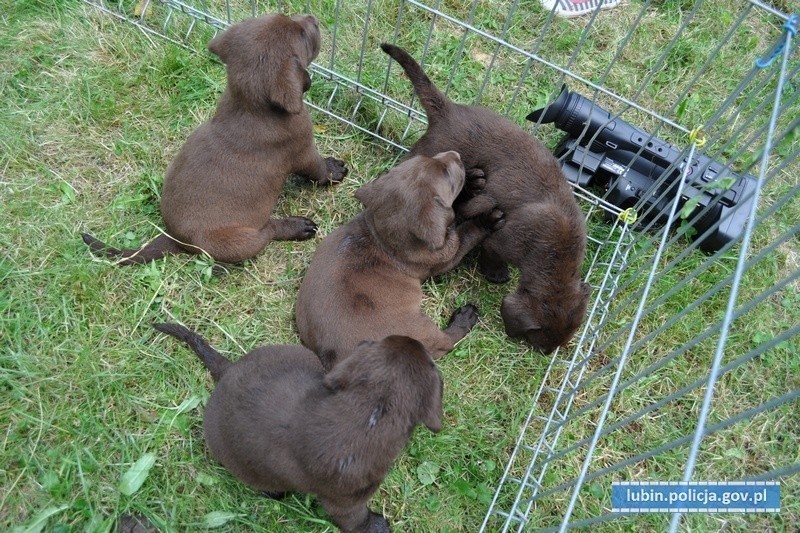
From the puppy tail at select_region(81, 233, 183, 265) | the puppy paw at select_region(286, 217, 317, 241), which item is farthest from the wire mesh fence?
the puppy tail at select_region(81, 233, 183, 265)

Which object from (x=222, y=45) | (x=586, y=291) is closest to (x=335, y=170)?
(x=222, y=45)

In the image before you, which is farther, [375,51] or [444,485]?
[375,51]

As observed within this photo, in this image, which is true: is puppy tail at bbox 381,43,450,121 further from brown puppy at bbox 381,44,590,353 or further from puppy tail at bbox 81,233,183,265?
puppy tail at bbox 81,233,183,265

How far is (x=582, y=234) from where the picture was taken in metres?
3.69

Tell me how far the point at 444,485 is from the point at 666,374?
5.57 feet

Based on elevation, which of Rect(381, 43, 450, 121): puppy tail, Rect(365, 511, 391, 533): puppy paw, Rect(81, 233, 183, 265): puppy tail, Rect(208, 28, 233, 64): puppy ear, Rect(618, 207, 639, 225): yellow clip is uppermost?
Rect(381, 43, 450, 121): puppy tail

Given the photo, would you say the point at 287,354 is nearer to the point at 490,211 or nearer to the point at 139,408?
the point at 139,408

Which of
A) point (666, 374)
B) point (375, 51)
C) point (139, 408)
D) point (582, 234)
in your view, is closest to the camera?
point (139, 408)

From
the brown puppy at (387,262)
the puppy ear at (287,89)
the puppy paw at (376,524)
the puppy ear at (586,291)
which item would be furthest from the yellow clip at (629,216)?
the puppy paw at (376,524)

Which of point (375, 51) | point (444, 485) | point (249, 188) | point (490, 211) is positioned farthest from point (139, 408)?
point (375, 51)

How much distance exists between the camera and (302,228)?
158 inches

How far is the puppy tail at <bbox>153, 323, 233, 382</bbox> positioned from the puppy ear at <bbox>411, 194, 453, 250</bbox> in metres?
Answer: 1.39

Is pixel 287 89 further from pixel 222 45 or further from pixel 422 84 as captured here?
pixel 422 84

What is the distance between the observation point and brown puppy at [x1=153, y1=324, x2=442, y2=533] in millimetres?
2551
